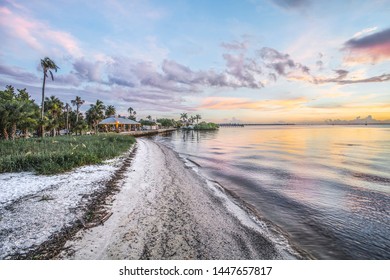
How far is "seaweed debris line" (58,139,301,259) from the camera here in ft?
14.2

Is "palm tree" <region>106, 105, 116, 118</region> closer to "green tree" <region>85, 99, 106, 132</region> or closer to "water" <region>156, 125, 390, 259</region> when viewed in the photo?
"green tree" <region>85, 99, 106, 132</region>

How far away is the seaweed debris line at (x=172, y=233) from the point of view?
170 inches

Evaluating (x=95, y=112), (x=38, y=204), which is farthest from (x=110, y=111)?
(x=38, y=204)

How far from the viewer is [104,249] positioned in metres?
4.27

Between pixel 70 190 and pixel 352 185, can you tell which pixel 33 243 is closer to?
pixel 70 190

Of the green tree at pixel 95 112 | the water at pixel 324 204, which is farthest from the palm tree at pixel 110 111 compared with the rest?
the water at pixel 324 204

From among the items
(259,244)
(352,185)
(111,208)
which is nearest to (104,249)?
(111,208)

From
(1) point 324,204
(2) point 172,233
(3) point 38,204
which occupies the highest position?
(3) point 38,204

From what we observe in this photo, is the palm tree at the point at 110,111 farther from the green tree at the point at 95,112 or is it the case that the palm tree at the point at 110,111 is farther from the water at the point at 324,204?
the water at the point at 324,204

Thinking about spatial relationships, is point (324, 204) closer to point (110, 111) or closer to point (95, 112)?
point (95, 112)

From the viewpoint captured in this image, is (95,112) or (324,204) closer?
(324,204)

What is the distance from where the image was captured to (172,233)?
514 centimetres

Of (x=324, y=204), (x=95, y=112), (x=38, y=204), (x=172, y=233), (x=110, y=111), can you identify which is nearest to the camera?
(x=172, y=233)
